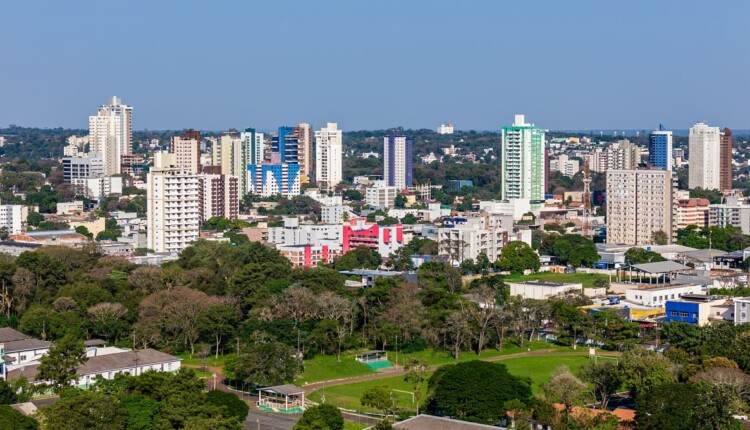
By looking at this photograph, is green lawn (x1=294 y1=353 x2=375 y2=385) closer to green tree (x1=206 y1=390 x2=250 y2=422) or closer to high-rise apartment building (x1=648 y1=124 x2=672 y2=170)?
green tree (x1=206 y1=390 x2=250 y2=422)

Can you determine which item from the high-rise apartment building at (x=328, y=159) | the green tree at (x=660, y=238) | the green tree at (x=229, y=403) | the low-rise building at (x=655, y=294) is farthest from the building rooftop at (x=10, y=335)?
the high-rise apartment building at (x=328, y=159)

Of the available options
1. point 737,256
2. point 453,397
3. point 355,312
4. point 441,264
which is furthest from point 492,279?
point 453,397

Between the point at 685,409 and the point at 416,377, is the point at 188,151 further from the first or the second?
the point at 685,409

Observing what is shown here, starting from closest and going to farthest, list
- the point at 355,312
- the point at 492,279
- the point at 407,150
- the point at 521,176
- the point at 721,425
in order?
1. the point at 721,425
2. the point at 355,312
3. the point at 492,279
4. the point at 521,176
5. the point at 407,150

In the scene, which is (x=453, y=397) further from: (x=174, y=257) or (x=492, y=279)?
(x=174, y=257)

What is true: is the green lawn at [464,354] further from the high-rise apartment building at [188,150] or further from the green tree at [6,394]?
the high-rise apartment building at [188,150]
